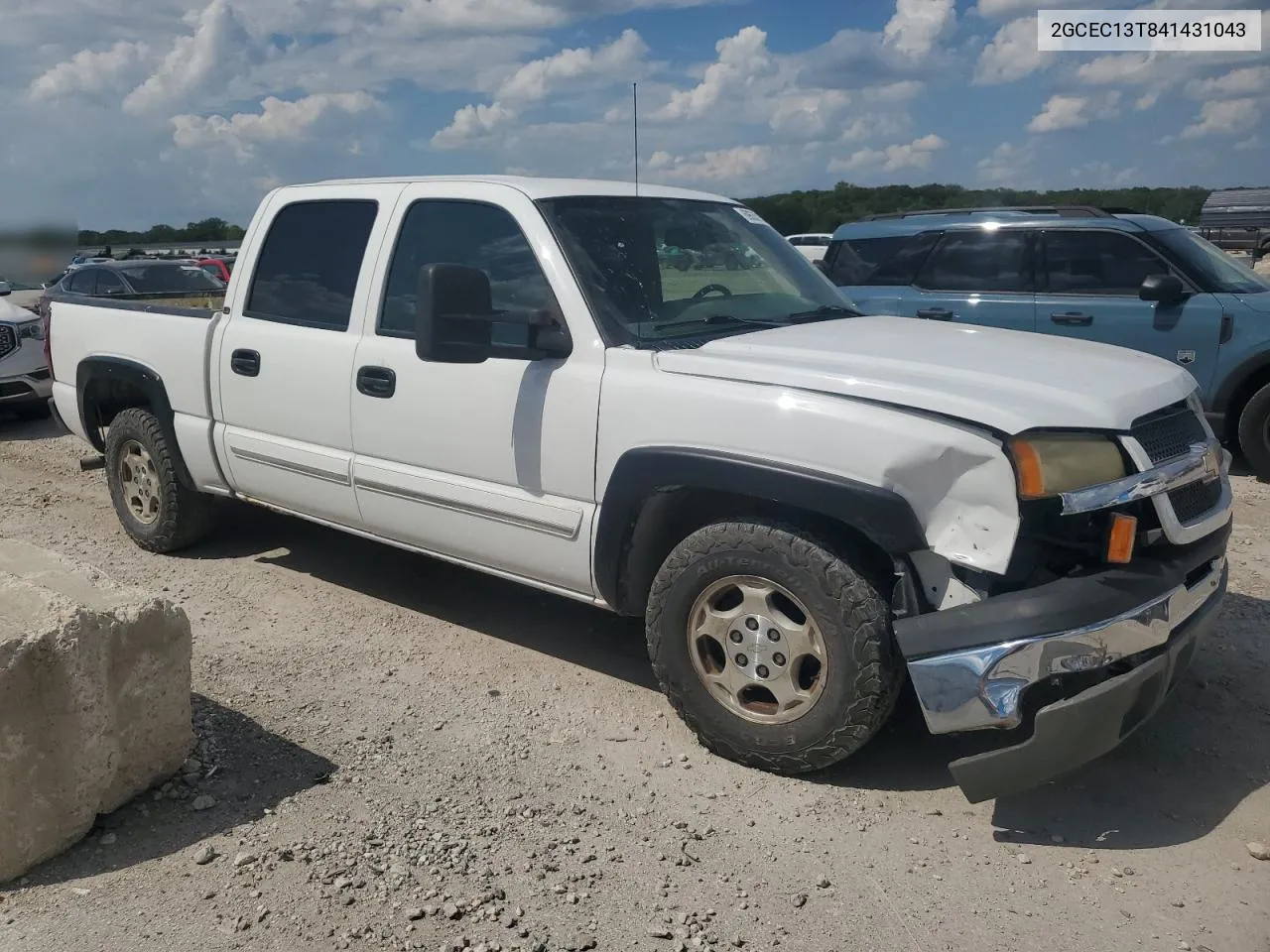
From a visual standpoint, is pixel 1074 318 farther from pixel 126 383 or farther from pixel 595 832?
pixel 126 383

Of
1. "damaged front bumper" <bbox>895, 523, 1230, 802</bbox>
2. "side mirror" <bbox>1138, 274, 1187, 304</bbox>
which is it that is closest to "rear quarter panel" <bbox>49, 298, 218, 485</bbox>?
"damaged front bumper" <bbox>895, 523, 1230, 802</bbox>

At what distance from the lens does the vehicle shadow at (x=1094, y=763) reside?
3.37 meters

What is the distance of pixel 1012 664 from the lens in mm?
2977

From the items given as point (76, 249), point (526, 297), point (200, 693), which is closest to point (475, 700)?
point (200, 693)

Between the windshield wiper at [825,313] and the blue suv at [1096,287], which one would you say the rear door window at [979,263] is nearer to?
the blue suv at [1096,287]

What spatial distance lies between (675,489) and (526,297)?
1.01m

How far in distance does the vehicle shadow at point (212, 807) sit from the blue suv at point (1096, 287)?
20.6 ft

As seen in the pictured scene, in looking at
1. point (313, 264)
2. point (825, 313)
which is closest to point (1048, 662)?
point (825, 313)

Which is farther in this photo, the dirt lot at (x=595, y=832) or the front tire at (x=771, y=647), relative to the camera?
the front tire at (x=771, y=647)

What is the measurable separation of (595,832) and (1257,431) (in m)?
6.32

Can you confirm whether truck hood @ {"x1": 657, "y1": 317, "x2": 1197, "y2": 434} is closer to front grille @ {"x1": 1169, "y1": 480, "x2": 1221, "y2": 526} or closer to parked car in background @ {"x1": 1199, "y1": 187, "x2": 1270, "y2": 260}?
front grille @ {"x1": 1169, "y1": 480, "x2": 1221, "y2": 526}

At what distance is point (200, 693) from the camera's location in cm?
426

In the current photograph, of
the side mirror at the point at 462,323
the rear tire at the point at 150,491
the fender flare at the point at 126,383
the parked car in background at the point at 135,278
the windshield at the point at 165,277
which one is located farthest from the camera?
the windshield at the point at 165,277

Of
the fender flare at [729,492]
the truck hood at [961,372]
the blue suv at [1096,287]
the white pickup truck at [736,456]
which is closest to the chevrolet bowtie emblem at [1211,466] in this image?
the white pickup truck at [736,456]
